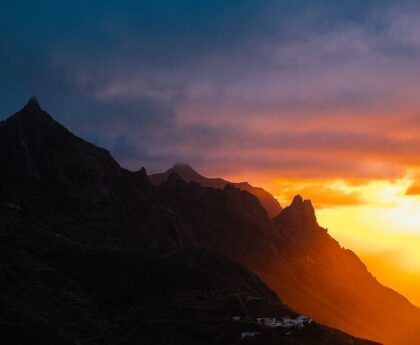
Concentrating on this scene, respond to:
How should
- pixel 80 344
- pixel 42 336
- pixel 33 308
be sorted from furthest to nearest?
pixel 33 308 < pixel 80 344 < pixel 42 336

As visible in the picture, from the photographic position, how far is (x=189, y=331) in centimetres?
19712

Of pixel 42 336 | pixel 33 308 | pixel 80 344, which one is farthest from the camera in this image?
pixel 33 308

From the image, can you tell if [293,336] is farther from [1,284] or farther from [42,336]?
[1,284]

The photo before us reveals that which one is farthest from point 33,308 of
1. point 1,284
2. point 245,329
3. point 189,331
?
point 245,329

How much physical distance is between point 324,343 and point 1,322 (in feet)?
254

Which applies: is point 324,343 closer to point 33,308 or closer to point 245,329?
point 245,329

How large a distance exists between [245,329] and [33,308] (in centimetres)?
5291

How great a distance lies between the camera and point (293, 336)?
195375 mm

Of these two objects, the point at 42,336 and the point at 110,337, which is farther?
the point at 110,337

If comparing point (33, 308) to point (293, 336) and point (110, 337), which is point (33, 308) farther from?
point (293, 336)

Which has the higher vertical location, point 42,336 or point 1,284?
point 1,284

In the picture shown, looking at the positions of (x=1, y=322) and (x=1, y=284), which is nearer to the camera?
(x=1, y=322)

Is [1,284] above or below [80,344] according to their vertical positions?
above

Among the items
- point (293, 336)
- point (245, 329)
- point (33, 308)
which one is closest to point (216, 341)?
point (245, 329)
